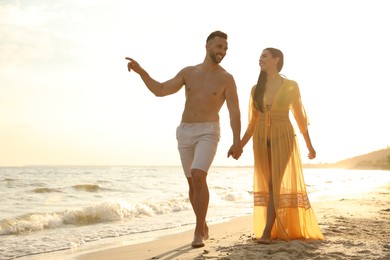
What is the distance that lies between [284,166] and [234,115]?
0.74 metres

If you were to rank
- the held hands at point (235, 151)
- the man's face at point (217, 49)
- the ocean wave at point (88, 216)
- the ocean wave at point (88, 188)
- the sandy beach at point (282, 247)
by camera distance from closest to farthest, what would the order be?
the sandy beach at point (282, 247)
the held hands at point (235, 151)
the man's face at point (217, 49)
the ocean wave at point (88, 216)
the ocean wave at point (88, 188)

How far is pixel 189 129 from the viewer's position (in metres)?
4.94

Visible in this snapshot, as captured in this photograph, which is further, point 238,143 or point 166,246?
point 166,246

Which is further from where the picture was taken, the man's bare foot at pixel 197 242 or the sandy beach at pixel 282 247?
the man's bare foot at pixel 197 242

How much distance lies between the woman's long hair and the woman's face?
0.03 meters

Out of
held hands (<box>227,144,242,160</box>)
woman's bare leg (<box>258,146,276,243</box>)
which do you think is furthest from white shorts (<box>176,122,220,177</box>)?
woman's bare leg (<box>258,146,276,243</box>)

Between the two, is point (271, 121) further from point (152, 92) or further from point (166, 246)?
point (166, 246)

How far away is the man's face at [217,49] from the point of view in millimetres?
4945

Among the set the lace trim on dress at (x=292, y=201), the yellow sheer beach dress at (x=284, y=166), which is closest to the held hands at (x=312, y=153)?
the yellow sheer beach dress at (x=284, y=166)

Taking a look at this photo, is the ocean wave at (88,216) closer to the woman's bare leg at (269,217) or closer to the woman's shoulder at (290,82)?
the woman's bare leg at (269,217)

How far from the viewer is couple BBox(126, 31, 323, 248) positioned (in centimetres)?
485

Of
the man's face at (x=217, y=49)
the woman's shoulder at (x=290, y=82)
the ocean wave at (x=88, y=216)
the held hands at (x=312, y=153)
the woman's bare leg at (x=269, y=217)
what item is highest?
the man's face at (x=217, y=49)

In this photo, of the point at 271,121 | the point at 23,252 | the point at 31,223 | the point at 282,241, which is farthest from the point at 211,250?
the point at 31,223

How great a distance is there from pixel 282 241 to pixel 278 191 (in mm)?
500
